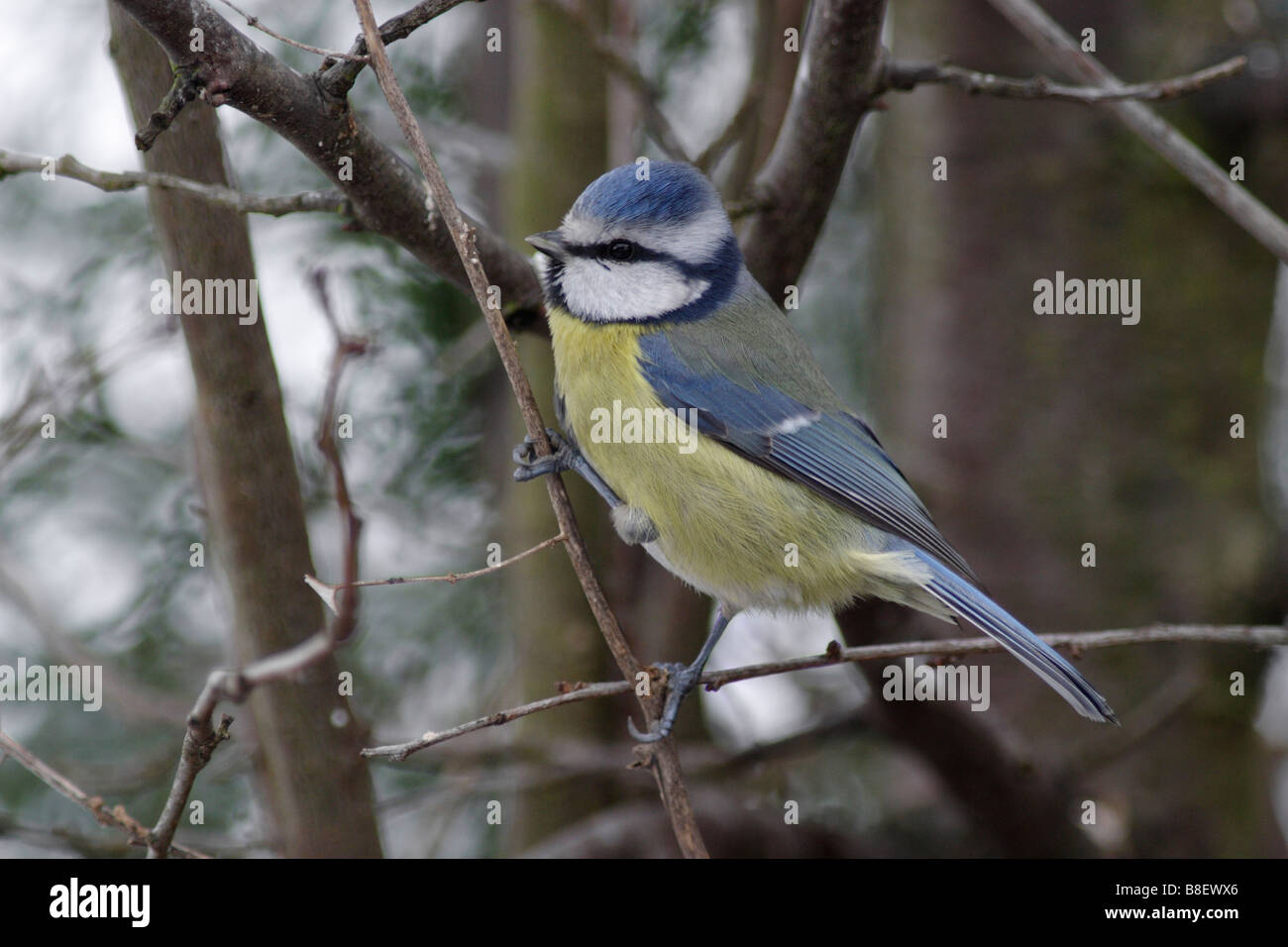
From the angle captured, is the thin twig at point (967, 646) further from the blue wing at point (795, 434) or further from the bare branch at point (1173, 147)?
the bare branch at point (1173, 147)

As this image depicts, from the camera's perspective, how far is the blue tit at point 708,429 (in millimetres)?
2236

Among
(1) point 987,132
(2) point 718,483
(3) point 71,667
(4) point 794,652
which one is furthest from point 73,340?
(1) point 987,132

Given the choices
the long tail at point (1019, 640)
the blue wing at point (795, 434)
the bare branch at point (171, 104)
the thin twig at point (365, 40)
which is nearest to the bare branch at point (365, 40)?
the thin twig at point (365, 40)

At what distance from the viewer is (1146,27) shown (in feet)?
10.2

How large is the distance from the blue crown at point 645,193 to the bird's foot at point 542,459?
0.46 metres

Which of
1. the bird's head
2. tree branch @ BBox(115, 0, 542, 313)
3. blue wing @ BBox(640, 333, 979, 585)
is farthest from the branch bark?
blue wing @ BBox(640, 333, 979, 585)

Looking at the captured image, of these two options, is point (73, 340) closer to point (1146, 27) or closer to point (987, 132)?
point (987, 132)

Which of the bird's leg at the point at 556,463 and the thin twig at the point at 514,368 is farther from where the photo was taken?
the bird's leg at the point at 556,463

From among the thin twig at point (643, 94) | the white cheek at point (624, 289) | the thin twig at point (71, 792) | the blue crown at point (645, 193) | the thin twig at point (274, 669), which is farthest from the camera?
the thin twig at point (643, 94)

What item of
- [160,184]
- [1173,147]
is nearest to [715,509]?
[1173,147]

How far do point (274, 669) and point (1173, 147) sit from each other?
173 cm

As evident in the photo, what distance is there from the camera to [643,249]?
7.65 ft

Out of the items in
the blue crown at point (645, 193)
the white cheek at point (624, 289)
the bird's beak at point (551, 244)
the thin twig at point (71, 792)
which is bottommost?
the thin twig at point (71, 792)
